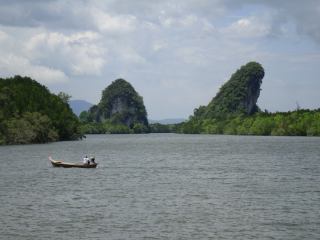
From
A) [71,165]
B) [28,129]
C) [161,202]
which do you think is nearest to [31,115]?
[28,129]

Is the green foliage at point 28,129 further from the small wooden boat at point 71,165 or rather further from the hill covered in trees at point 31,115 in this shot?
the small wooden boat at point 71,165

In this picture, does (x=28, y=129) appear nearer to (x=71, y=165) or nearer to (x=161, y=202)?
(x=71, y=165)

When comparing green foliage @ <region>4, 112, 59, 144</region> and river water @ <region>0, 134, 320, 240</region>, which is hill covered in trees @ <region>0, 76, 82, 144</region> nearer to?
green foliage @ <region>4, 112, 59, 144</region>

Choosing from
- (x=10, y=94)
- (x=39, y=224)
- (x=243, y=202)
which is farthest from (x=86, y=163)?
(x=10, y=94)

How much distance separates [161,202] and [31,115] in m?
106

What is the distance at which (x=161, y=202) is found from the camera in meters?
48.3

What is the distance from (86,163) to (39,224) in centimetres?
4090

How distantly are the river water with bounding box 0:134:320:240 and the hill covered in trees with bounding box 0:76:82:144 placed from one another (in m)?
62.5

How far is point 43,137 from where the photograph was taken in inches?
6225

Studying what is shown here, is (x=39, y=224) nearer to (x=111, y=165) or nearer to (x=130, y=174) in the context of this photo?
(x=130, y=174)

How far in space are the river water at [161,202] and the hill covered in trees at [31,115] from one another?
62475mm

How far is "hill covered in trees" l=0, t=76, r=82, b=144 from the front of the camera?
143375 mm

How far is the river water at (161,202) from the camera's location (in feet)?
121

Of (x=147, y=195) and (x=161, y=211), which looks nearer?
(x=161, y=211)
